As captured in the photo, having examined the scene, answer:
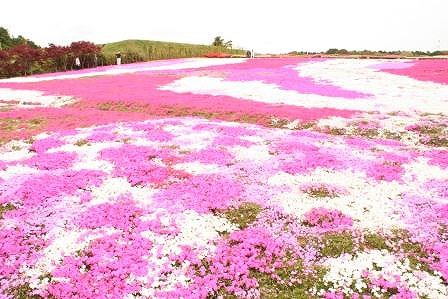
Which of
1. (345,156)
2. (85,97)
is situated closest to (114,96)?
(85,97)

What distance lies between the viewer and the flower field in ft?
42.0

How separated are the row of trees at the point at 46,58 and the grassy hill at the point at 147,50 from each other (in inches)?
247

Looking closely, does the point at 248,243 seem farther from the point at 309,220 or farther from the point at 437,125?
the point at 437,125

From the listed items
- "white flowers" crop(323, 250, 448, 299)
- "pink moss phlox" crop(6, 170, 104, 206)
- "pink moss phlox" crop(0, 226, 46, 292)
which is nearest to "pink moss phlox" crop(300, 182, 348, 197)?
"white flowers" crop(323, 250, 448, 299)

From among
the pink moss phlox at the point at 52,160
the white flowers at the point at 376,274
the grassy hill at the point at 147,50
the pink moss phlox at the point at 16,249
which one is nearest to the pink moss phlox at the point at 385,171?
the white flowers at the point at 376,274

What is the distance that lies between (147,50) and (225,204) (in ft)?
327

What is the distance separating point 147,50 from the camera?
4382 inches

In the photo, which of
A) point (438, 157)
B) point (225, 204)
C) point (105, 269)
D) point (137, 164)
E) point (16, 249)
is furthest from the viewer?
point (438, 157)

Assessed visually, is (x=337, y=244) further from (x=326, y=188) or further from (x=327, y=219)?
(x=326, y=188)

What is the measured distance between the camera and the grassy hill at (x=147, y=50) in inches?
4097

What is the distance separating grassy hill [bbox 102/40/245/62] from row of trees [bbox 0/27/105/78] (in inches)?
247

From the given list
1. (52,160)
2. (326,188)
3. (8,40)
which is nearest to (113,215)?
(52,160)

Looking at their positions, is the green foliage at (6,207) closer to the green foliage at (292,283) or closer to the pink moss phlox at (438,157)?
the green foliage at (292,283)

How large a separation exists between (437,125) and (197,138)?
643 inches
